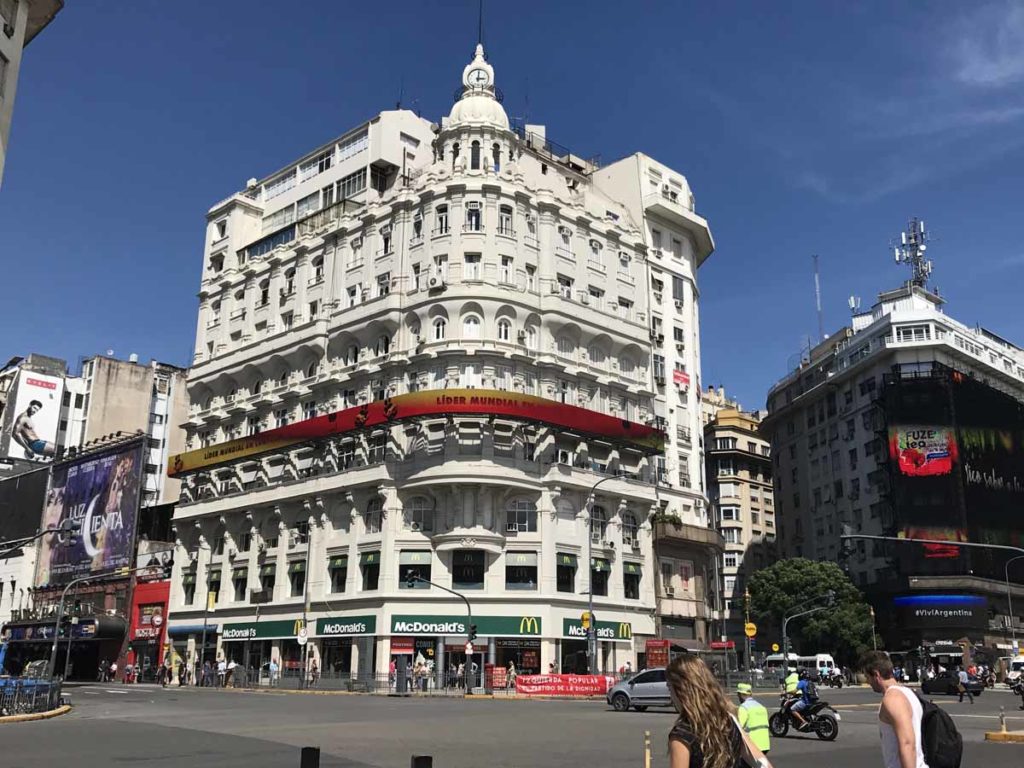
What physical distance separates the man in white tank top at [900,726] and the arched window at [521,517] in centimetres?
4814

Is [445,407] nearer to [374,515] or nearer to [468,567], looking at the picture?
[374,515]

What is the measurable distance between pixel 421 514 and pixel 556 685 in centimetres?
1525

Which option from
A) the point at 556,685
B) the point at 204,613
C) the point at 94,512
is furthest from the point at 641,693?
the point at 94,512

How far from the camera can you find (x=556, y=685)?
1702 inches

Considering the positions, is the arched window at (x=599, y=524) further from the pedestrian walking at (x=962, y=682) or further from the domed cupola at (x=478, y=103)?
the domed cupola at (x=478, y=103)

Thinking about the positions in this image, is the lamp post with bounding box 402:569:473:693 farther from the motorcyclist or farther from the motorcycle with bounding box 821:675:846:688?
the motorcycle with bounding box 821:675:846:688

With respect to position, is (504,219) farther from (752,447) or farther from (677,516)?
(752,447)

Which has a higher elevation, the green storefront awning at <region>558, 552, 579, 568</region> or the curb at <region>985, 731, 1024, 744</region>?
the green storefront awning at <region>558, 552, 579, 568</region>

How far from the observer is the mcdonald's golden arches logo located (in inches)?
2062

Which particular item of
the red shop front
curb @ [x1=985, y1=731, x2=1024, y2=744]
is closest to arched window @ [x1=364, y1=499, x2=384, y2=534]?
the red shop front

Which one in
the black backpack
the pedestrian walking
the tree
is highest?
the tree

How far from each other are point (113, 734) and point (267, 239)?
55.3 metres

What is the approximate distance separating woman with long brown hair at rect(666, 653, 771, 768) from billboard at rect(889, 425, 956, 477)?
78.7 m

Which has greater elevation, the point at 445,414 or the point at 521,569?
the point at 445,414
